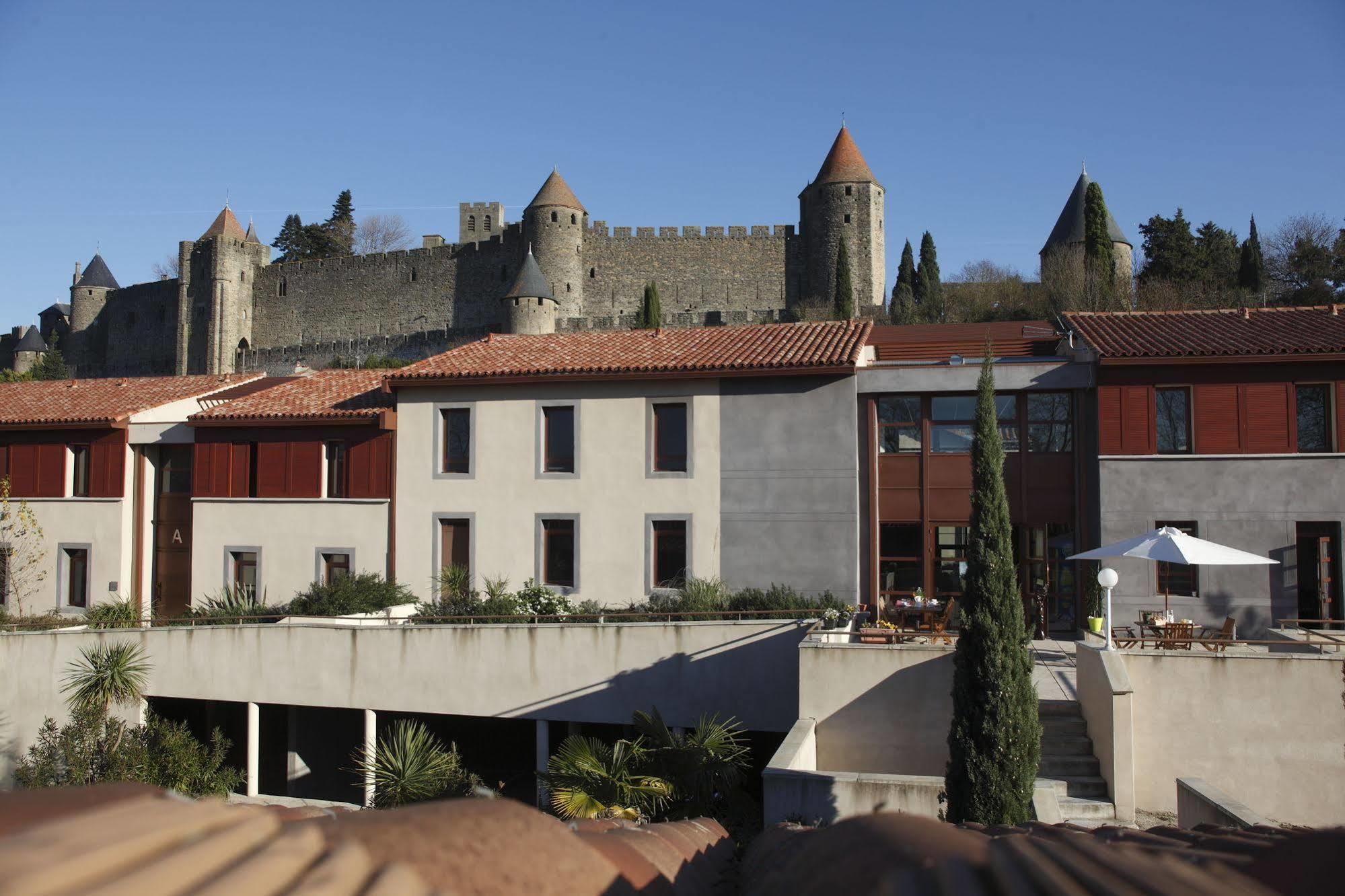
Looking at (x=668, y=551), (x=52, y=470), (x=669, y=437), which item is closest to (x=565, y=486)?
(x=669, y=437)

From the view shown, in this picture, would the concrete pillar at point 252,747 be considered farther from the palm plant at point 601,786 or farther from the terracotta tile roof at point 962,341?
the terracotta tile roof at point 962,341

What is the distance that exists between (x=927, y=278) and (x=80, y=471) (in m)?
45.2

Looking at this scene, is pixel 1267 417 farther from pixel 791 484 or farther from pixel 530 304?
pixel 530 304

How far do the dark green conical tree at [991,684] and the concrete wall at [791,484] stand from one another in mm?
7250

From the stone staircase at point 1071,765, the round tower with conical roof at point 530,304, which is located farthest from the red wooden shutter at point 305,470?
the round tower with conical roof at point 530,304

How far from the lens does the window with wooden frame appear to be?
19.7 meters

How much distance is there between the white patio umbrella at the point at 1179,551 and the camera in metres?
14.3

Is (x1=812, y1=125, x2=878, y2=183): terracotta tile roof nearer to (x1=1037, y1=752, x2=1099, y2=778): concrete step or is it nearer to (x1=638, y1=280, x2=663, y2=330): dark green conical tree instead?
(x1=638, y1=280, x2=663, y2=330): dark green conical tree

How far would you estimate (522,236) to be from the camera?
217 feet

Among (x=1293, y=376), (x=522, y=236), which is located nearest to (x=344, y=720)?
(x=1293, y=376)

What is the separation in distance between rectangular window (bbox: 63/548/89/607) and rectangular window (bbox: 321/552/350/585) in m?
6.55

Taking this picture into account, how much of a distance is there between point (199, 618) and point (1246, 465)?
19.3 m

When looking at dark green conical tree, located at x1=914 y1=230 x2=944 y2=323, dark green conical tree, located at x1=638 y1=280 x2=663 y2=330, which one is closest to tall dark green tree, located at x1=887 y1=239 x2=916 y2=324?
dark green conical tree, located at x1=914 y1=230 x2=944 y2=323

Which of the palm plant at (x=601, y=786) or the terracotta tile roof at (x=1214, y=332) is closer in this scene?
the palm plant at (x=601, y=786)
